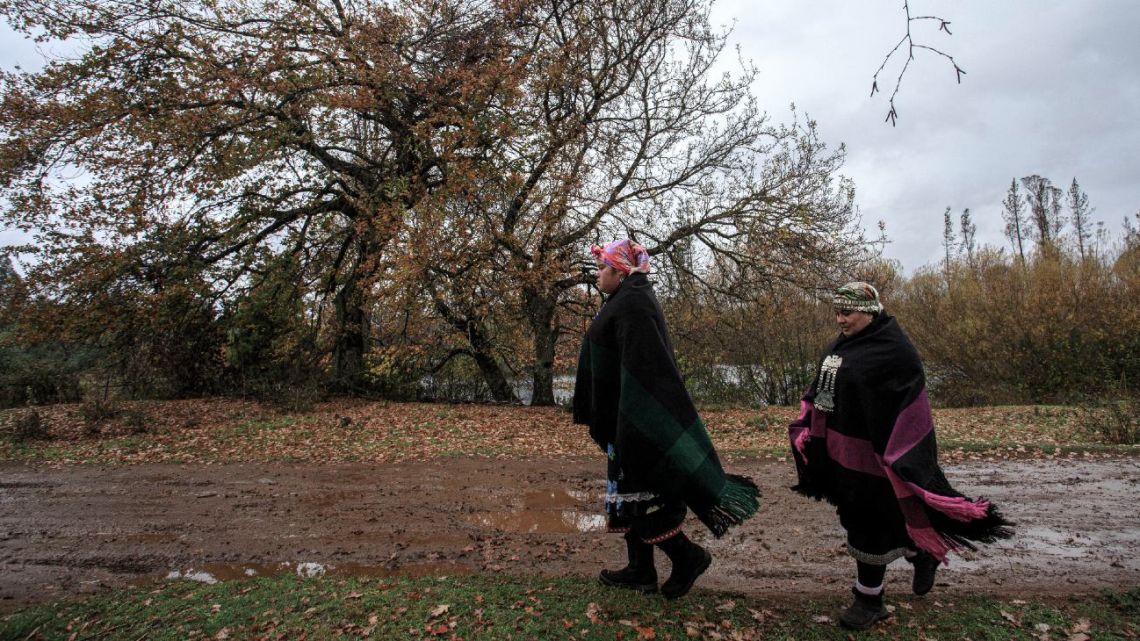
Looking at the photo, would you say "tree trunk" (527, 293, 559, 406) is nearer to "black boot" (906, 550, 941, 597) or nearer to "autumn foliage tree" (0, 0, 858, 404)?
"autumn foliage tree" (0, 0, 858, 404)

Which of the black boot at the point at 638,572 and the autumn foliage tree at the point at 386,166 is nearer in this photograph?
the black boot at the point at 638,572

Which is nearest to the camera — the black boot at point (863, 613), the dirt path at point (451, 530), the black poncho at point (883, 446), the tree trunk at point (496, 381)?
the black poncho at point (883, 446)

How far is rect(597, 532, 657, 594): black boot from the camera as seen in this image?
4070mm

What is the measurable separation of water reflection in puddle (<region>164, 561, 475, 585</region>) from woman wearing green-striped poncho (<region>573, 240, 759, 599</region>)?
1729 mm

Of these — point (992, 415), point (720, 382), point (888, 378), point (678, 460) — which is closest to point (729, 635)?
point (678, 460)

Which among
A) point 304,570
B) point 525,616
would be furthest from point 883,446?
point 304,570

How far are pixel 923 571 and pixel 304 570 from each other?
4.53 metres

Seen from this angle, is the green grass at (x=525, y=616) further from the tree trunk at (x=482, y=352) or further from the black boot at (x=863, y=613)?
the tree trunk at (x=482, y=352)

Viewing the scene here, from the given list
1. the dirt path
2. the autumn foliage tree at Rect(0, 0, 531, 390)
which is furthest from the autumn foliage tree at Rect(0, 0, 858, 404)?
the dirt path

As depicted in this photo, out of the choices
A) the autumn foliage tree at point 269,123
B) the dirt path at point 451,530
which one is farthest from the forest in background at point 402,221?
the dirt path at point 451,530

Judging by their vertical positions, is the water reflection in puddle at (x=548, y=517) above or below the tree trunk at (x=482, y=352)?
below

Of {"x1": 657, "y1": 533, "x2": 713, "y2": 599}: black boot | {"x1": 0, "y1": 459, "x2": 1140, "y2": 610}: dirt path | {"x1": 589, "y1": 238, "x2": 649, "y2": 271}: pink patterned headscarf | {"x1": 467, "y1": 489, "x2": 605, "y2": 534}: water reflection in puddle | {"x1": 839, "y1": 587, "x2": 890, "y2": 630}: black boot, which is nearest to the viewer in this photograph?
{"x1": 839, "y1": 587, "x2": 890, "y2": 630}: black boot

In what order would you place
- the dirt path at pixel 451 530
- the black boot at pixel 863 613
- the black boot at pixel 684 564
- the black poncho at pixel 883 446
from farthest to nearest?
the dirt path at pixel 451 530 → the black boot at pixel 684 564 → the black boot at pixel 863 613 → the black poncho at pixel 883 446

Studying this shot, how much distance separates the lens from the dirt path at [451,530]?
4625 millimetres
